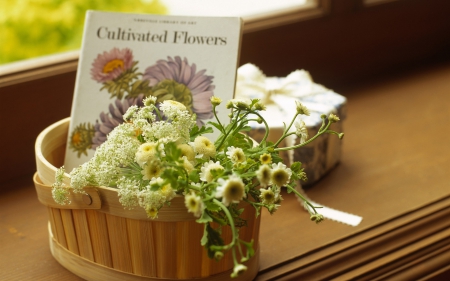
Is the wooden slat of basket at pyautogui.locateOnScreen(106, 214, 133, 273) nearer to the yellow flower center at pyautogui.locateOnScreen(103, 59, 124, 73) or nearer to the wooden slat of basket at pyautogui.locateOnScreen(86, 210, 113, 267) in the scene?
the wooden slat of basket at pyautogui.locateOnScreen(86, 210, 113, 267)

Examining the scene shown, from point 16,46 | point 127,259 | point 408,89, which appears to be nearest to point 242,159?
point 127,259

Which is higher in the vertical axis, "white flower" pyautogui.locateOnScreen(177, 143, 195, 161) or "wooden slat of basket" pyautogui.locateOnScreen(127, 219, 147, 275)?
"white flower" pyautogui.locateOnScreen(177, 143, 195, 161)

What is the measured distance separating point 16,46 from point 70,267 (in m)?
0.48

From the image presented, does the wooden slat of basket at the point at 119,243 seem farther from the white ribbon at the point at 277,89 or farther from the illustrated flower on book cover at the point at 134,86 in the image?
the white ribbon at the point at 277,89

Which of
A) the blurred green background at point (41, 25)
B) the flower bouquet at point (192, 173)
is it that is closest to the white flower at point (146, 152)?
the flower bouquet at point (192, 173)

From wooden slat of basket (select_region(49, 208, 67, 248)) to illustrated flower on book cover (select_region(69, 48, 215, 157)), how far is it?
13cm

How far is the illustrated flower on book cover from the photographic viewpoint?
2.59 ft

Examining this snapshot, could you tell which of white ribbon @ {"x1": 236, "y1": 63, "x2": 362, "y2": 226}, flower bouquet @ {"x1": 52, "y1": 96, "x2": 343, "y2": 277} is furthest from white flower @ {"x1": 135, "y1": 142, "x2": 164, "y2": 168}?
white ribbon @ {"x1": 236, "y1": 63, "x2": 362, "y2": 226}

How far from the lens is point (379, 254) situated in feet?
2.52

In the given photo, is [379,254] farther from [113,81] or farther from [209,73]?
[113,81]

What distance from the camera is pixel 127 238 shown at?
0.62 meters

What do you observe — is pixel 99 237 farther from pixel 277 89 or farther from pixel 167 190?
pixel 277 89

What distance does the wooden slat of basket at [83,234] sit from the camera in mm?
648

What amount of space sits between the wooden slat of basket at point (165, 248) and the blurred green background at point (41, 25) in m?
0.55
